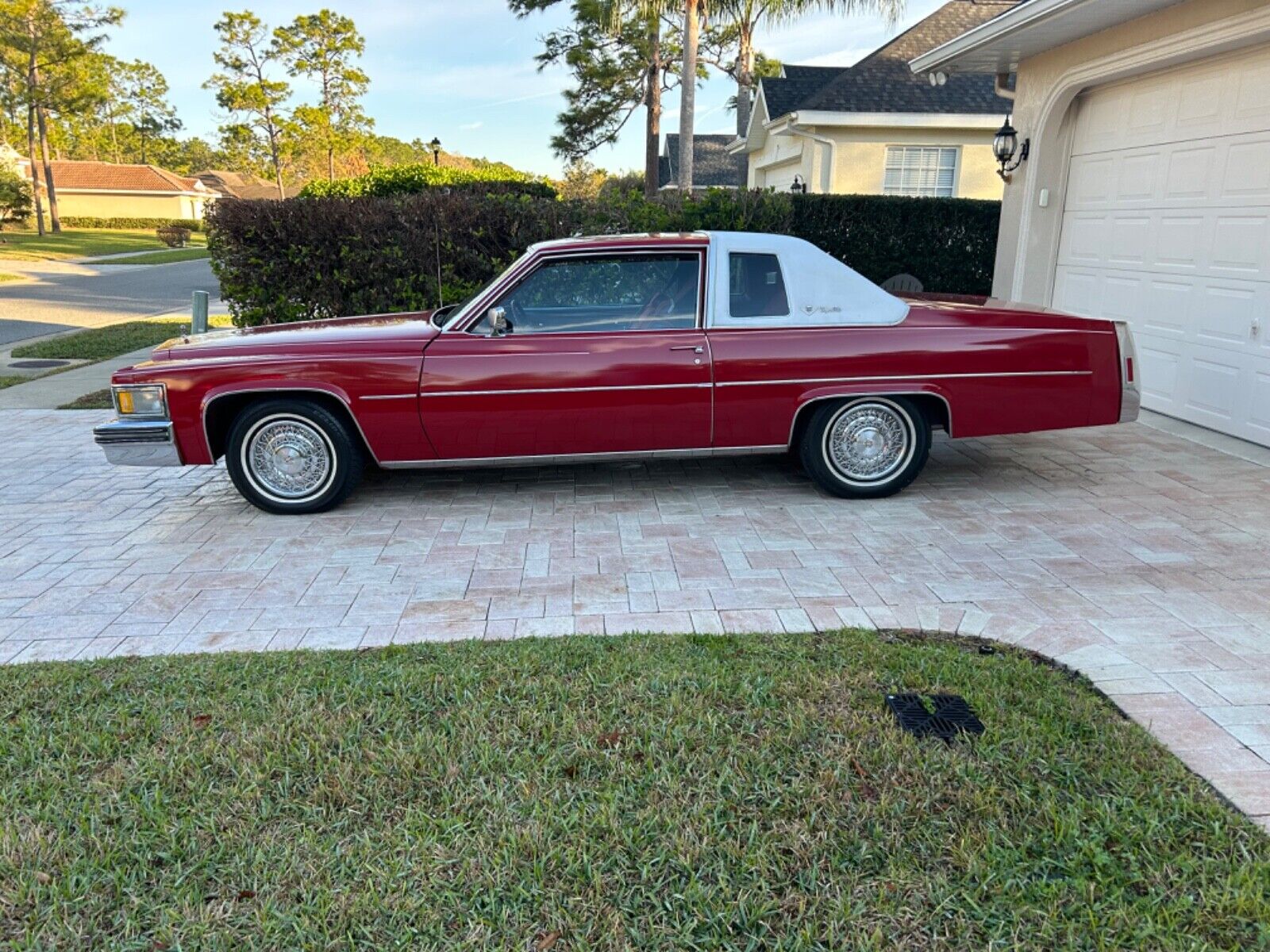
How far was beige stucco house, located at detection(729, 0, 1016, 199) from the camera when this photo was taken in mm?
16734

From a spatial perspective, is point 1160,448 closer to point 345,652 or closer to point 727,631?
point 727,631

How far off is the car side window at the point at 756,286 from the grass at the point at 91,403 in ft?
21.1

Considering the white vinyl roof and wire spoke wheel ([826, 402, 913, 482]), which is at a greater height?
the white vinyl roof

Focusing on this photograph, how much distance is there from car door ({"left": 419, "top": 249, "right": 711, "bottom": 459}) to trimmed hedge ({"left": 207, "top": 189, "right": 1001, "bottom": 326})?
3.45 meters

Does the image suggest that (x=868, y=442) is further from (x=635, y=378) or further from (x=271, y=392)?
(x=271, y=392)

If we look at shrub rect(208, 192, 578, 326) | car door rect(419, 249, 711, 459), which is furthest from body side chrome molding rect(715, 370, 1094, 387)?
shrub rect(208, 192, 578, 326)

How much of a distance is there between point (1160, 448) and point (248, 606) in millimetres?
6544

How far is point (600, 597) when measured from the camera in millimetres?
4125

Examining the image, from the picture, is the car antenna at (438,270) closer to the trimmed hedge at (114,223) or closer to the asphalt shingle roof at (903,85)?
the asphalt shingle roof at (903,85)

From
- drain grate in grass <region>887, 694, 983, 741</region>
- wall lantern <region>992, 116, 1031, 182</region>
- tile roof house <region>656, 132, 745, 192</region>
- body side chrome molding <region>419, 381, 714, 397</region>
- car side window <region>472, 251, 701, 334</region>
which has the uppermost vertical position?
tile roof house <region>656, 132, 745, 192</region>

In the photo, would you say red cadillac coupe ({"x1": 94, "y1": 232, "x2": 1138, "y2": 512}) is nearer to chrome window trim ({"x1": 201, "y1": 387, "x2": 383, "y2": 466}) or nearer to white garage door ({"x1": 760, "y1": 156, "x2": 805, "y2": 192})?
chrome window trim ({"x1": 201, "y1": 387, "x2": 383, "y2": 466})

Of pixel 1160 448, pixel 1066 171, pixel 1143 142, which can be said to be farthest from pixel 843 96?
pixel 1160 448

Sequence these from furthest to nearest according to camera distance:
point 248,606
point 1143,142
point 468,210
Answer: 1. point 468,210
2. point 1143,142
3. point 248,606

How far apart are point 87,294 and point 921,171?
20.5 m
